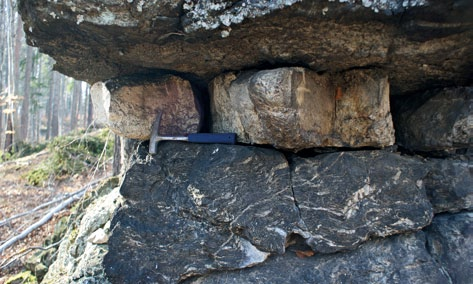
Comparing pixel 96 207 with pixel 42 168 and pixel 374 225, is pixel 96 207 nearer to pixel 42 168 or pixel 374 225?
pixel 374 225

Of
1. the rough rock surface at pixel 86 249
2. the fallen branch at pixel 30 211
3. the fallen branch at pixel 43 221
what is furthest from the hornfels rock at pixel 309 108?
the fallen branch at pixel 30 211

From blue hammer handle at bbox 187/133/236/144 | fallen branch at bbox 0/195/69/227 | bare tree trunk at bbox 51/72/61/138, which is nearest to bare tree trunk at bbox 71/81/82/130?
bare tree trunk at bbox 51/72/61/138

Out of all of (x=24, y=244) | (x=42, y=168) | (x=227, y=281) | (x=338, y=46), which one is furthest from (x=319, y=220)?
(x=42, y=168)

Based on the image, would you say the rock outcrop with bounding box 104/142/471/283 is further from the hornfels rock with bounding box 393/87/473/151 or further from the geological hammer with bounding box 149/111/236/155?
the hornfels rock with bounding box 393/87/473/151

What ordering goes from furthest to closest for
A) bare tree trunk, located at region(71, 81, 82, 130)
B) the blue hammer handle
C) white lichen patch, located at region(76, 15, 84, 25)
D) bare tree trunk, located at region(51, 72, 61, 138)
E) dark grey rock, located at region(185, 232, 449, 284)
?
bare tree trunk, located at region(71, 81, 82, 130), bare tree trunk, located at region(51, 72, 61, 138), the blue hammer handle, dark grey rock, located at region(185, 232, 449, 284), white lichen patch, located at region(76, 15, 84, 25)

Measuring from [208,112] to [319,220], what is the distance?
4.81 feet

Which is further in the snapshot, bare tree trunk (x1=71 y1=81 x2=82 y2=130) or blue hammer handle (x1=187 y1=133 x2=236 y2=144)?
bare tree trunk (x1=71 y1=81 x2=82 y2=130)

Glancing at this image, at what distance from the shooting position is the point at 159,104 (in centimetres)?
318

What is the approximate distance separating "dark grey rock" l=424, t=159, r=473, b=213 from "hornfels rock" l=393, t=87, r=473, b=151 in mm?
157

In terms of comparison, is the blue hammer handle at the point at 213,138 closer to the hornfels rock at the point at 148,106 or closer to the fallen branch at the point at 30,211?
the hornfels rock at the point at 148,106

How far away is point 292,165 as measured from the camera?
9.49 ft

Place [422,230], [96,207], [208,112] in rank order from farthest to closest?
[96,207], [208,112], [422,230]

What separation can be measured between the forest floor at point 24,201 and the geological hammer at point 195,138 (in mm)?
2051

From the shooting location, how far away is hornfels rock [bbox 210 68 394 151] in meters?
2.55
